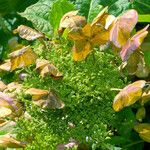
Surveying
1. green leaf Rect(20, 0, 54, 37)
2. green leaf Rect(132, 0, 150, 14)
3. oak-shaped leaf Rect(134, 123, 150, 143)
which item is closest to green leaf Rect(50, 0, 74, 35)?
green leaf Rect(20, 0, 54, 37)

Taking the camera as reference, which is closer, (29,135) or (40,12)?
(29,135)

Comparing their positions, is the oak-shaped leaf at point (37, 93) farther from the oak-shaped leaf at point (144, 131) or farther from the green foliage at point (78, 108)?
the oak-shaped leaf at point (144, 131)

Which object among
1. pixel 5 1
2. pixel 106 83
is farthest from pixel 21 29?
pixel 5 1

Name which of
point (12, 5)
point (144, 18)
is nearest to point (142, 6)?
point (144, 18)

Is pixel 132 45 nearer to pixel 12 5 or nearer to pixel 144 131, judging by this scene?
pixel 144 131

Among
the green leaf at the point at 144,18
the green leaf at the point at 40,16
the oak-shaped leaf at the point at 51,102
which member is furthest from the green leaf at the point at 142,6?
the oak-shaped leaf at the point at 51,102

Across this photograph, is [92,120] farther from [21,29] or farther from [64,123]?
[21,29]

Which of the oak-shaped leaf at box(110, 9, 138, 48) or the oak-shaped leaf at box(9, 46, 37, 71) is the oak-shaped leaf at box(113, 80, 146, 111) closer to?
the oak-shaped leaf at box(110, 9, 138, 48)
